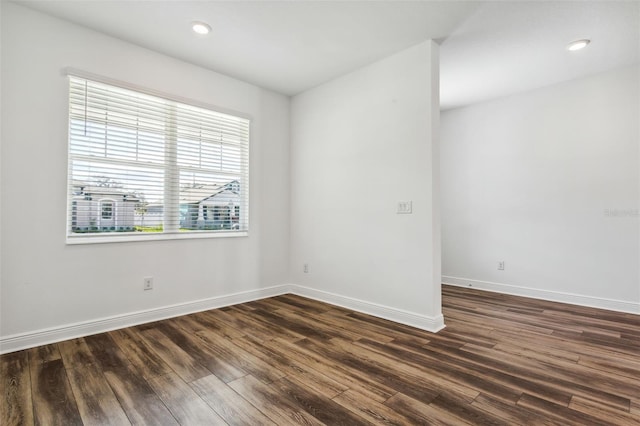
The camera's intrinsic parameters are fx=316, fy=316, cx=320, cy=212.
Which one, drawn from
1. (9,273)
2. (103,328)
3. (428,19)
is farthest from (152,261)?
(428,19)

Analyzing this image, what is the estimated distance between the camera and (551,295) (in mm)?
3947

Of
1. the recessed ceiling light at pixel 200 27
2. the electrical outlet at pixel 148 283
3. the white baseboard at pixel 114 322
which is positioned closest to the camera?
the white baseboard at pixel 114 322

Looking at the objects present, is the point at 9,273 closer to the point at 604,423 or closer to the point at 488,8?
the point at 604,423

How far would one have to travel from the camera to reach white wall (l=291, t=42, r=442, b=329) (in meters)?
2.97

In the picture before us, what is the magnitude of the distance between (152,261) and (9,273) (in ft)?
3.33

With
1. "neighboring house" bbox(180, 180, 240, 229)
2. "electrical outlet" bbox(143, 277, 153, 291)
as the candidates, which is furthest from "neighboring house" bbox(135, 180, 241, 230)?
"electrical outlet" bbox(143, 277, 153, 291)

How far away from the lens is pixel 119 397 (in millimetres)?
1808

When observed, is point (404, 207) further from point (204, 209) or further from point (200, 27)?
point (200, 27)

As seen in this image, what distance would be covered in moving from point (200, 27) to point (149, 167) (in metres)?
1.41

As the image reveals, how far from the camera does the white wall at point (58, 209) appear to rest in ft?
8.02

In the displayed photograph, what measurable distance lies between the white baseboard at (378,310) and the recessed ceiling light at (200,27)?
3.02 m

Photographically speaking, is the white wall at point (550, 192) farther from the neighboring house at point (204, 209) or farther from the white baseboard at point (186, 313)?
the neighboring house at point (204, 209)

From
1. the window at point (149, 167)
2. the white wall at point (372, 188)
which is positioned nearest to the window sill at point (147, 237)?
the window at point (149, 167)

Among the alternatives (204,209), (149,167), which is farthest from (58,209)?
(204,209)
